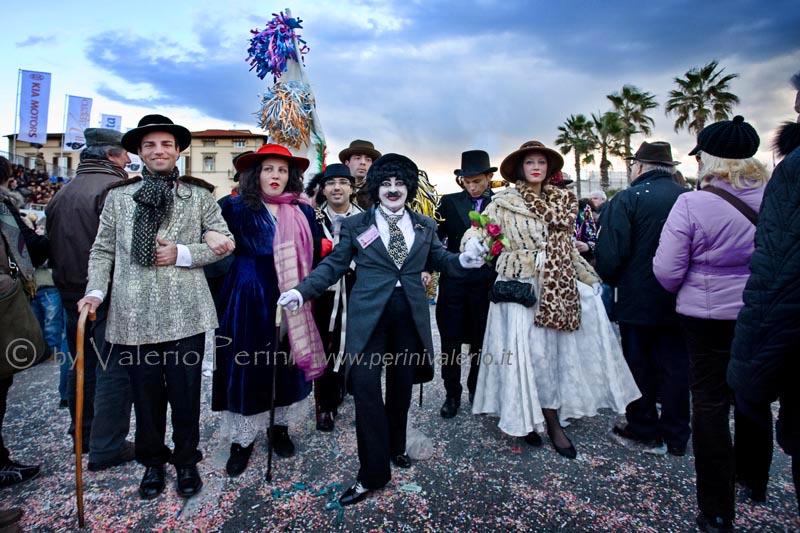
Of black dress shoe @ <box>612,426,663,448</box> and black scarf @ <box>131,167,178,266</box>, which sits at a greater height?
black scarf @ <box>131,167,178,266</box>

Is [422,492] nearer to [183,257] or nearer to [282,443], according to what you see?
[282,443]

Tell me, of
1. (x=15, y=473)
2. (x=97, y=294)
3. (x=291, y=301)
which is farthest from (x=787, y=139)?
(x=15, y=473)

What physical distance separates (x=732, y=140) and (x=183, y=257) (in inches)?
127

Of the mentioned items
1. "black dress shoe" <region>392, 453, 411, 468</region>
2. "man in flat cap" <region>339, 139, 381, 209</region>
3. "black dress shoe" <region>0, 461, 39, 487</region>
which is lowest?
"black dress shoe" <region>0, 461, 39, 487</region>

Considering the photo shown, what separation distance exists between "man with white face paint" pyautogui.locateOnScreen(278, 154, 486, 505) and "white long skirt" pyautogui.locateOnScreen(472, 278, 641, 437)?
27.5 inches

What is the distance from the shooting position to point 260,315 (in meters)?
3.12

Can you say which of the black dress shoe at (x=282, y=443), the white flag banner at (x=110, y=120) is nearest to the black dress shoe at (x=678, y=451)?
the black dress shoe at (x=282, y=443)

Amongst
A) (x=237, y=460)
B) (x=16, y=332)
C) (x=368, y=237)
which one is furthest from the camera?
(x=237, y=460)

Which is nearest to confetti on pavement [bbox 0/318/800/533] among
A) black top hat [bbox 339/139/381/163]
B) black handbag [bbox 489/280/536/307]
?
black handbag [bbox 489/280/536/307]

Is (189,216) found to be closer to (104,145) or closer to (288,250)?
(288,250)

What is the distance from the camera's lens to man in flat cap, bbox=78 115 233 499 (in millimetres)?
2580

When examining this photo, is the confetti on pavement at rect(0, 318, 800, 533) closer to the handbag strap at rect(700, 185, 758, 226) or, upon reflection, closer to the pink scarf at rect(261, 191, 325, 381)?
the pink scarf at rect(261, 191, 325, 381)

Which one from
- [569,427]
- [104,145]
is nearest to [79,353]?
[104,145]

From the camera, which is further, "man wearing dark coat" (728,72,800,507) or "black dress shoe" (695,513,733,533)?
"black dress shoe" (695,513,733,533)
